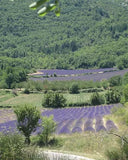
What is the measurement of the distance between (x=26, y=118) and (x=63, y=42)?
141 m

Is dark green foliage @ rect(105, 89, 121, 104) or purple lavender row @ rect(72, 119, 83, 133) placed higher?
purple lavender row @ rect(72, 119, 83, 133)

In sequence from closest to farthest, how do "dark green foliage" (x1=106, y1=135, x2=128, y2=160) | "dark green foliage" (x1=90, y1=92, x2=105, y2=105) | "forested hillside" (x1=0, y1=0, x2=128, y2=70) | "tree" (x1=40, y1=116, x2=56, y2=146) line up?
"dark green foliage" (x1=106, y1=135, x2=128, y2=160) < "tree" (x1=40, y1=116, x2=56, y2=146) < "dark green foliage" (x1=90, y1=92, x2=105, y2=105) < "forested hillside" (x1=0, y1=0, x2=128, y2=70)

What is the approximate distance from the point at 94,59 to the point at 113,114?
92.7 meters

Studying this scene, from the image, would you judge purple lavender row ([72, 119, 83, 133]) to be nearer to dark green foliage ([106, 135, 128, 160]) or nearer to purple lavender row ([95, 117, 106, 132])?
purple lavender row ([95, 117, 106, 132])

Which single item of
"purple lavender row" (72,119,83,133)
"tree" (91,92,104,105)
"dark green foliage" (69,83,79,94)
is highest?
"purple lavender row" (72,119,83,133)

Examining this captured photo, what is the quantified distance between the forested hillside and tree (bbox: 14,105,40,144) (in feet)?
277

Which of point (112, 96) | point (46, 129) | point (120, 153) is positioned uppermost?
point (120, 153)

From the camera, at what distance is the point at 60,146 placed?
19047mm

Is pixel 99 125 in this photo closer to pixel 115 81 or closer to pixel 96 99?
pixel 96 99

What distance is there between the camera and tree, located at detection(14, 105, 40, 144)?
807 inches

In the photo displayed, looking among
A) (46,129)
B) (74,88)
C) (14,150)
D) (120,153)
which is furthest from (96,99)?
(14,150)

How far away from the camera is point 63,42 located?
15988 cm

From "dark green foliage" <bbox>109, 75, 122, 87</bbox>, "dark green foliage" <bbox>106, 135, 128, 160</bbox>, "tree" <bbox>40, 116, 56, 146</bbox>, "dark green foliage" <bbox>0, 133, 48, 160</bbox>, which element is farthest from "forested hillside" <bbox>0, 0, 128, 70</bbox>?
"dark green foliage" <bbox>0, 133, 48, 160</bbox>

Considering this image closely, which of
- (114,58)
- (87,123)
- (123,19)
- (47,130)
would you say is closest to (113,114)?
(87,123)
